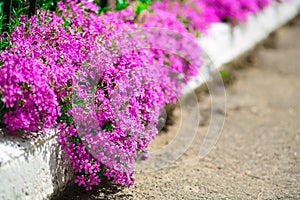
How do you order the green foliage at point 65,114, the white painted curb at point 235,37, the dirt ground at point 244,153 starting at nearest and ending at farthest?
the green foliage at point 65,114
the dirt ground at point 244,153
the white painted curb at point 235,37

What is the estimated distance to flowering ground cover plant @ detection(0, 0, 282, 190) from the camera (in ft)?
8.66

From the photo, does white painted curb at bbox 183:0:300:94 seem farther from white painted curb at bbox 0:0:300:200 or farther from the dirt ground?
white painted curb at bbox 0:0:300:200

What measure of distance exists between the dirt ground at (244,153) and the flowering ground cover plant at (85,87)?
0.96 feet

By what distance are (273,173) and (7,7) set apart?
6.60 feet

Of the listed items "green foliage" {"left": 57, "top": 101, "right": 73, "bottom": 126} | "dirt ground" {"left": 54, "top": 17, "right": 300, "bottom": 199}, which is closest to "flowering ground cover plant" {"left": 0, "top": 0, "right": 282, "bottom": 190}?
"green foliage" {"left": 57, "top": 101, "right": 73, "bottom": 126}

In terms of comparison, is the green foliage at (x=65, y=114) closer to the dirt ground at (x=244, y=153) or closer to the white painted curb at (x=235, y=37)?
the dirt ground at (x=244, y=153)

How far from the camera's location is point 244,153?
387 centimetres

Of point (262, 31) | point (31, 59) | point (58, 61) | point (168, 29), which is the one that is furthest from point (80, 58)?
point (262, 31)

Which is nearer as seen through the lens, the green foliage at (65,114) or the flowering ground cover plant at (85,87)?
the flowering ground cover plant at (85,87)

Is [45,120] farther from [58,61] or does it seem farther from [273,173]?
[273,173]

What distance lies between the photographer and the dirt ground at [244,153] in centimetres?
316

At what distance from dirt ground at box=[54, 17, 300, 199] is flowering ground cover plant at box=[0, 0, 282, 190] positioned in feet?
0.96

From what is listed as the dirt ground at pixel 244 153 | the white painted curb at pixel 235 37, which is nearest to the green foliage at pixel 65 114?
the dirt ground at pixel 244 153

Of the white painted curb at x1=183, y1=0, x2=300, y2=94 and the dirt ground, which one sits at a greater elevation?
the white painted curb at x1=183, y1=0, x2=300, y2=94
